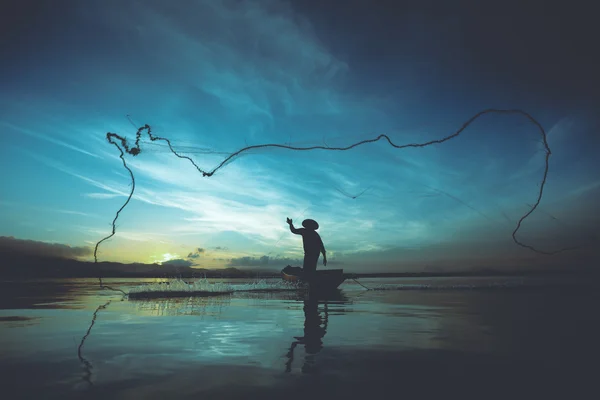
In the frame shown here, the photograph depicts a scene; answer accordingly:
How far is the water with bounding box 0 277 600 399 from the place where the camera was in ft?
15.5

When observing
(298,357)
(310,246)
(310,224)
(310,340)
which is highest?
(310,224)

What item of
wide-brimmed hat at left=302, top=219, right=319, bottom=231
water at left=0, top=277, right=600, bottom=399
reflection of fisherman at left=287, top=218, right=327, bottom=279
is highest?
wide-brimmed hat at left=302, top=219, right=319, bottom=231

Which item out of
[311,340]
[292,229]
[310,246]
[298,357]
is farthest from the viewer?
[310,246]

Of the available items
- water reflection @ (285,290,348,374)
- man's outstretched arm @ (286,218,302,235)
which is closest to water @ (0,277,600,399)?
water reflection @ (285,290,348,374)

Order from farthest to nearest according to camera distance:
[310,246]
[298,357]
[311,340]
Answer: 1. [310,246]
2. [311,340]
3. [298,357]

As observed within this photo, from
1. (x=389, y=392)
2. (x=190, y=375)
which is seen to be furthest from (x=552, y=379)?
(x=190, y=375)

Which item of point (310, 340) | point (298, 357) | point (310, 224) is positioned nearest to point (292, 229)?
point (310, 224)

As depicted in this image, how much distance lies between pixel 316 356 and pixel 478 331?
4913 mm

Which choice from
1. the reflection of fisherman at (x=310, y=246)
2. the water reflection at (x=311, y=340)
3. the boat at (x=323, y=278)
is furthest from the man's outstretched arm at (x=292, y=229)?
the water reflection at (x=311, y=340)

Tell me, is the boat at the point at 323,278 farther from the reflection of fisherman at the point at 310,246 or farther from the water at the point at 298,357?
the water at the point at 298,357

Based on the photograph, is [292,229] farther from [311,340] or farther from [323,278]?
[311,340]

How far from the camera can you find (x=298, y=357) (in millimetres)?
6293

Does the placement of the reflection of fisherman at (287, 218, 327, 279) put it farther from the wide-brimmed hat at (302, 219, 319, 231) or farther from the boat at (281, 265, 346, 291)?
the boat at (281, 265, 346, 291)

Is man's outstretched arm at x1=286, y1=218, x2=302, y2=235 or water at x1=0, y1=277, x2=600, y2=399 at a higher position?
man's outstretched arm at x1=286, y1=218, x2=302, y2=235
